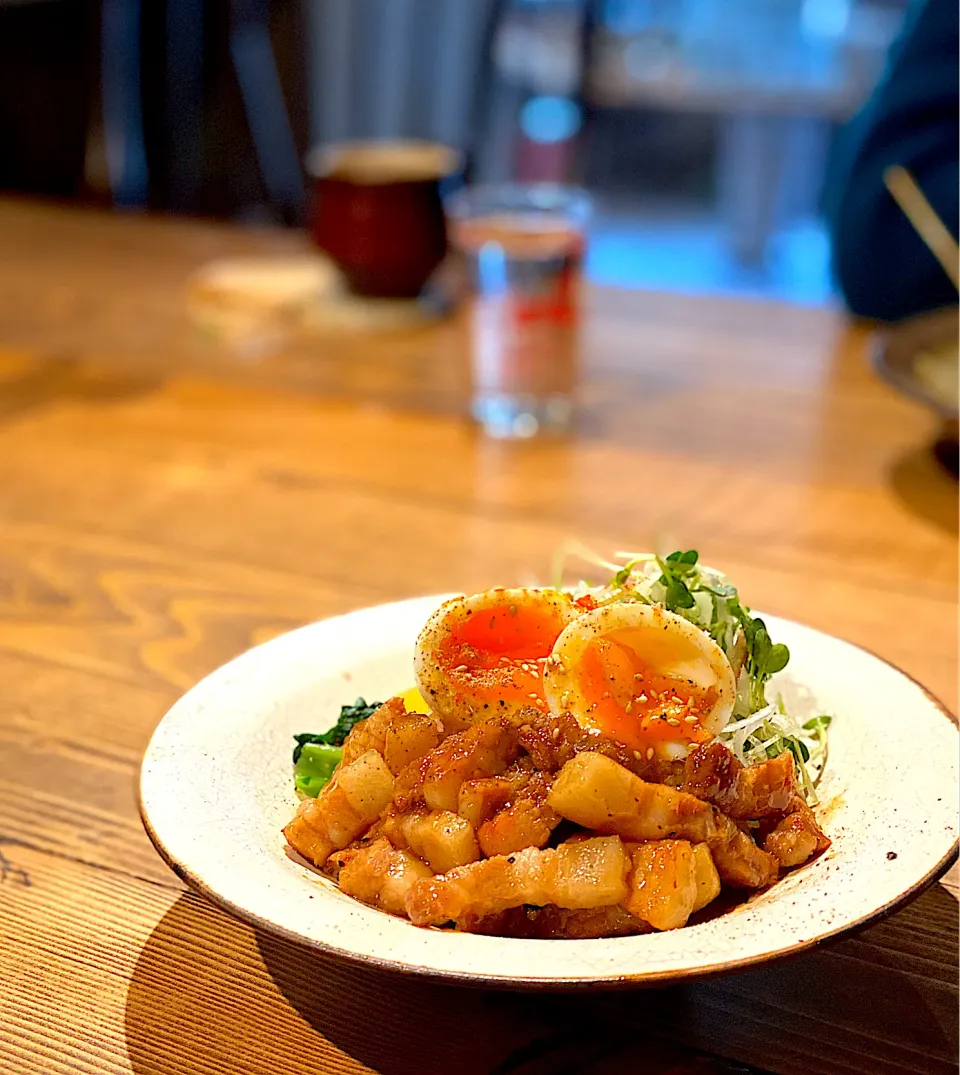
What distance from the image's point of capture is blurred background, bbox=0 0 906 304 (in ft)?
12.1

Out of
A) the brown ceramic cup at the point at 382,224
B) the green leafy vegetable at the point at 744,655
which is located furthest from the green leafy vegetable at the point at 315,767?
the brown ceramic cup at the point at 382,224

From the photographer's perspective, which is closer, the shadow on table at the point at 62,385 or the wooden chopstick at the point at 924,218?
the shadow on table at the point at 62,385

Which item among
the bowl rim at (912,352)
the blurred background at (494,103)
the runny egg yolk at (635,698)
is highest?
the runny egg yolk at (635,698)

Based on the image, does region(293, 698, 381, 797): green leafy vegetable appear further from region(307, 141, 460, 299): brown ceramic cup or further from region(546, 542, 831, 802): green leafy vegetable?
region(307, 141, 460, 299): brown ceramic cup

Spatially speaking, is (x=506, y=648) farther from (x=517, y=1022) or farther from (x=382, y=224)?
(x=382, y=224)

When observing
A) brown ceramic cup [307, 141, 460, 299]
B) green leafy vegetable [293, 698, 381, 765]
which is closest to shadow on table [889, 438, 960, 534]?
green leafy vegetable [293, 698, 381, 765]

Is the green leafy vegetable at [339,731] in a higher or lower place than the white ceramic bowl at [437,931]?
lower

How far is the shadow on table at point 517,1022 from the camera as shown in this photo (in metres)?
0.72

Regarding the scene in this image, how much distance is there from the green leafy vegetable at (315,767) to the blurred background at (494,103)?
1910 mm

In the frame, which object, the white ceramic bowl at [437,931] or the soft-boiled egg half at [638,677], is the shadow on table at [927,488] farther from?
the soft-boiled egg half at [638,677]

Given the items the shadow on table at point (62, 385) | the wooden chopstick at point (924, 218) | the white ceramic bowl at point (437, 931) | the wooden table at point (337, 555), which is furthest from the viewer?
the wooden chopstick at point (924, 218)

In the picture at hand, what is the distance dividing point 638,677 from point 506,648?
99 millimetres

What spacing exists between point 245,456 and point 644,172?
19.1ft

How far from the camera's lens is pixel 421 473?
1.68 m
